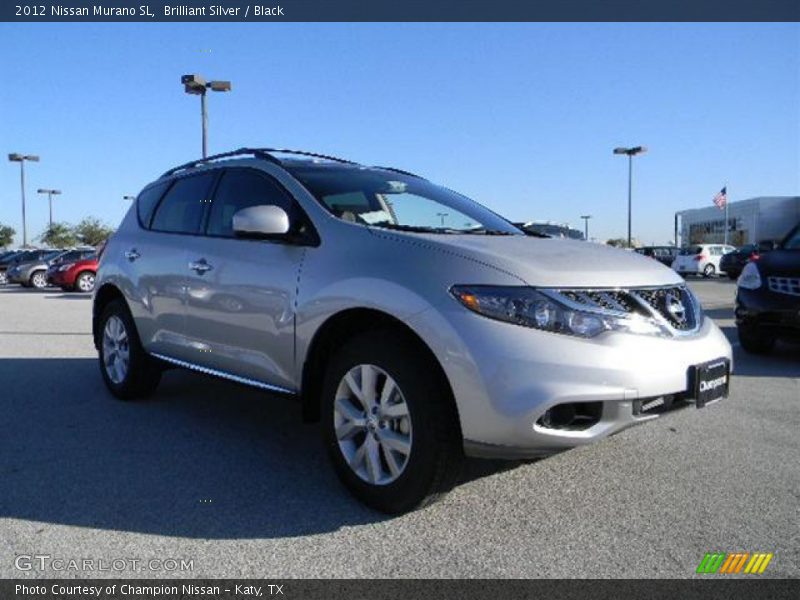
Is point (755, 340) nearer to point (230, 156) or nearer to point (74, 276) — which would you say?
point (230, 156)

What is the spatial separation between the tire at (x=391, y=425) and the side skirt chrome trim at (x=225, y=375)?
1.32 ft

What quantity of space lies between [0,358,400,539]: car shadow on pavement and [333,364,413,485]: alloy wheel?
21 cm

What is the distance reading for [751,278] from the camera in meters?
7.15

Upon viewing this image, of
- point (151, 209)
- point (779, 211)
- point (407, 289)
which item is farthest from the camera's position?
point (779, 211)

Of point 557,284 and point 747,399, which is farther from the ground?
point 557,284

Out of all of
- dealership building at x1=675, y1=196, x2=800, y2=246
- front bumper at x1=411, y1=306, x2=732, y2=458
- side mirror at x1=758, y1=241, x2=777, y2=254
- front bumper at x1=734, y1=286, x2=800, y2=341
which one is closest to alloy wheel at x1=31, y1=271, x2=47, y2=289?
side mirror at x1=758, y1=241, x2=777, y2=254

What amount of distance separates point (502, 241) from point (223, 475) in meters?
1.87

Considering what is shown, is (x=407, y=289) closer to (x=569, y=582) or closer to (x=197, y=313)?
(x=569, y=582)

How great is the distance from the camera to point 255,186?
414cm

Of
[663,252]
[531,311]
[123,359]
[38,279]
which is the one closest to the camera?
[531,311]

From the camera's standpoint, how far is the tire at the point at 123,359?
16.6ft

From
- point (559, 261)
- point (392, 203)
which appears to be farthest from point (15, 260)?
Answer: point (559, 261)

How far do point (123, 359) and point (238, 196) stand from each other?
5.90 feet

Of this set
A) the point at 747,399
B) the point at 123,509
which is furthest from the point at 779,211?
the point at 123,509
